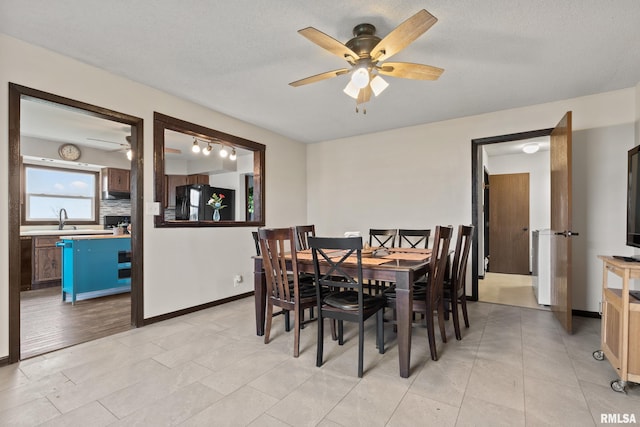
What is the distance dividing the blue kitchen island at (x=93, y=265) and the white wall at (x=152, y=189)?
1495 mm

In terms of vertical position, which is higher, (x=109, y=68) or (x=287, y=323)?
(x=109, y=68)

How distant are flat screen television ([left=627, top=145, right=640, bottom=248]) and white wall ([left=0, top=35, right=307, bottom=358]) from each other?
397cm

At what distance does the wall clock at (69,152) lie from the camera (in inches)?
200

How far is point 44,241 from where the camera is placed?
474cm

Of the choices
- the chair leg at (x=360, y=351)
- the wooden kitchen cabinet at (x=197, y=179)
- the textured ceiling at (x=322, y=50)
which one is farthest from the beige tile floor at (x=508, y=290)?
the wooden kitchen cabinet at (x=197, y=179)

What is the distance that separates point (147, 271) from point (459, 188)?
3939mm

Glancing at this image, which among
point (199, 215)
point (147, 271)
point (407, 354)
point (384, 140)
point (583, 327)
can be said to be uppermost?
point (384, 140)

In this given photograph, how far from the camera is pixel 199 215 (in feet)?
18.6

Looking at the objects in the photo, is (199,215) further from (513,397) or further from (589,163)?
(589,163)

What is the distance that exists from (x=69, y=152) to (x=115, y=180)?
2.68ft

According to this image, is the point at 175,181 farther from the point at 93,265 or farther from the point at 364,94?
the point at 364,94

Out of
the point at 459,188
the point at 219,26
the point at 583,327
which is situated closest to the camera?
the point at 219,26

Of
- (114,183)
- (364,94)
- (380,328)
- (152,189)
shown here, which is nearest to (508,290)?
(380,328)

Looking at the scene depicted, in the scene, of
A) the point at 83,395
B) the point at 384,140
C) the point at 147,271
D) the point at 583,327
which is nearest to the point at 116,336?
the point at 147,271
